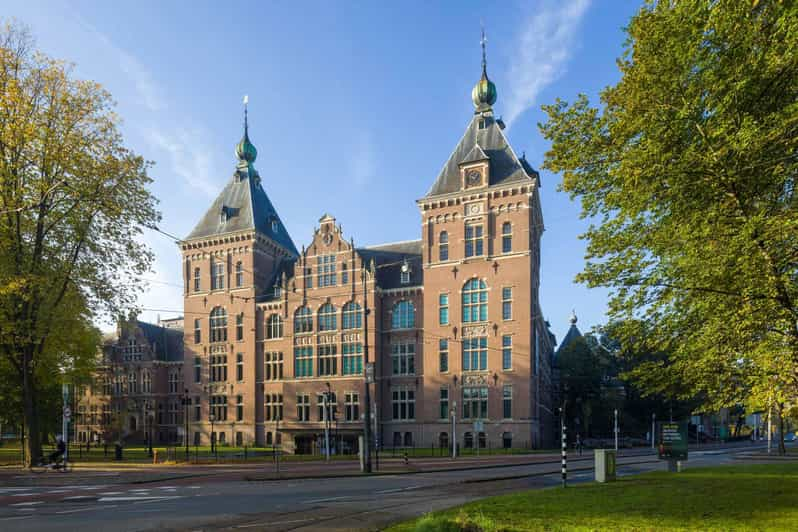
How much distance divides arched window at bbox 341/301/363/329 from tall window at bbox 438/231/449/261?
952cm

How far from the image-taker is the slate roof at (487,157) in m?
48.8

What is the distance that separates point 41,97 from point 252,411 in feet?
122

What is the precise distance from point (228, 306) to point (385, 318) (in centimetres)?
1785

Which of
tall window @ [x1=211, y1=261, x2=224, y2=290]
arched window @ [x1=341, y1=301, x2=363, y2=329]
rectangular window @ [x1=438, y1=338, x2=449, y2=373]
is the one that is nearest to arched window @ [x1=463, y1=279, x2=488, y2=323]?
rectangular window @ [x1=438, y1=338, x2=449, y2=373]

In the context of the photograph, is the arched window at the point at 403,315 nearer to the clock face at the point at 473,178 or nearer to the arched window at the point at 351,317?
the arched window at the point at 351,317

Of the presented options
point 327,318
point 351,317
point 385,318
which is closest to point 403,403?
point 385,318

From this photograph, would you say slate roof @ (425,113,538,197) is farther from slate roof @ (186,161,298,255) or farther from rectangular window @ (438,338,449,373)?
slate roof @ (186,161,298,255)

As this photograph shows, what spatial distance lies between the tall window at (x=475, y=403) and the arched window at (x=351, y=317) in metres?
12.1

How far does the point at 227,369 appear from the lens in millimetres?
60906

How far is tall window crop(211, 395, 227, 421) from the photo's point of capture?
60.6 m

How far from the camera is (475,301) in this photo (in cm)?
4934

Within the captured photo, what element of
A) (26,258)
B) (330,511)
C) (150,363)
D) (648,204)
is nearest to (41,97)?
(26,258)

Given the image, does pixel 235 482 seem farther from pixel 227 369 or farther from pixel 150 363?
pixel 150 363

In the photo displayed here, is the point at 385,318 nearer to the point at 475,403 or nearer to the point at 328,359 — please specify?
the point at 328,359
